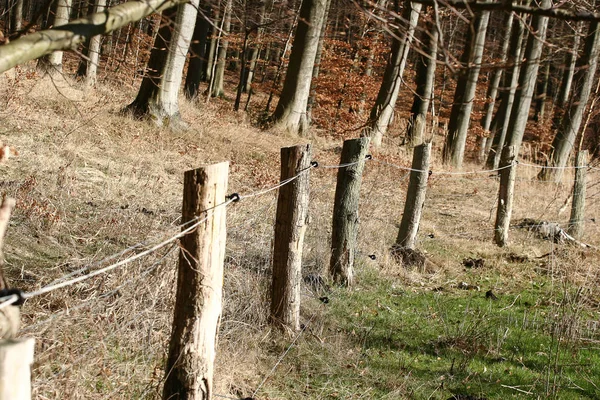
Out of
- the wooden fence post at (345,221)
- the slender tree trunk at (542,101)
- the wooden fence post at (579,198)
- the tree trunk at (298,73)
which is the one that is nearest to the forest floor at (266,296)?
the wooden fence post at (345,221)

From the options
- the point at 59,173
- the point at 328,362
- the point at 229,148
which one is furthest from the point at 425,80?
the point at 328,362

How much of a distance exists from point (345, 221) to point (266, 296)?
1.80 metres

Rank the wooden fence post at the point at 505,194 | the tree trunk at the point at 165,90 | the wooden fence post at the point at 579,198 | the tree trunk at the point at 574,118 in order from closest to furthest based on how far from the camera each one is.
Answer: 1. the wooden fence post at the point at 505,194
2. the wooden fence post at the point at 579,198
3. the tree trunk at the point at 165,90
4. the tree trunk at the point at 574,118

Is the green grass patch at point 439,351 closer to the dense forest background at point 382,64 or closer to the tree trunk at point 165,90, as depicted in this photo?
the dense forest background at point 382,64

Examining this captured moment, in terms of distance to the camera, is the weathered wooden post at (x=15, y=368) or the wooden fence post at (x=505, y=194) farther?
the wooden fence post at (x=505, y=194)

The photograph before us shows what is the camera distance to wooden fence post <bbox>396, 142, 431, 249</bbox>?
9.00 m

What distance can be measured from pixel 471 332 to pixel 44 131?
25.9 ft

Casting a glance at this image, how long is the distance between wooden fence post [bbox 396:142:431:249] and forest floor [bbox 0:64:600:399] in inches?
13.0

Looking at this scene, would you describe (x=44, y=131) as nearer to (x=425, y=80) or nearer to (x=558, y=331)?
(x=558, y=331)

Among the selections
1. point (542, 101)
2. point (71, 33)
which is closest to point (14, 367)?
point (71, 33)

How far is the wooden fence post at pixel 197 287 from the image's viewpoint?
3627 mm

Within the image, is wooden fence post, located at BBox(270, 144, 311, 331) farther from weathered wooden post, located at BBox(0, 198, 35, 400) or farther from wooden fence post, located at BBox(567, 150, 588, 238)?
wooden fence post, located at BBox(567, 150, 588, 238)

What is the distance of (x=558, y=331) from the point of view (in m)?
6.28

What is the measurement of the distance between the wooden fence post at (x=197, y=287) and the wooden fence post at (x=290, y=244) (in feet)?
7.25
